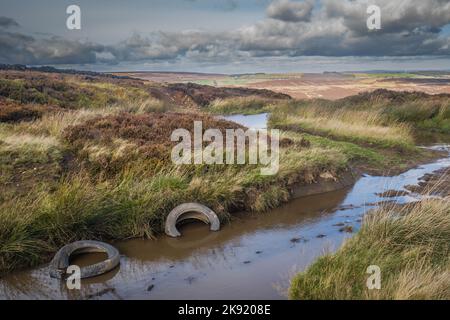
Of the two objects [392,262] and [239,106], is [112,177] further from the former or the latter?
[239,106]

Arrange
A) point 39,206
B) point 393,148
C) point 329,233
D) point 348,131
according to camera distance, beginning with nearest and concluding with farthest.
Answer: point 39,206
point 329,233
point 393,148
point 348,131

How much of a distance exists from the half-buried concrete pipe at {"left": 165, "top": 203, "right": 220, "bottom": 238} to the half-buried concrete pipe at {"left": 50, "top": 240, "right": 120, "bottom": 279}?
62.7 inches

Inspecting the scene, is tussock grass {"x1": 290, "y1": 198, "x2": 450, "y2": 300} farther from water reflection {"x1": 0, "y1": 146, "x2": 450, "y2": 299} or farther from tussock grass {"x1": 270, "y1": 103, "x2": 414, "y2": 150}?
tussock grass {"x1": 270, "y1": 103, "x2": 414, "y2": 150}

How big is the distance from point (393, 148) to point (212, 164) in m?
10.4

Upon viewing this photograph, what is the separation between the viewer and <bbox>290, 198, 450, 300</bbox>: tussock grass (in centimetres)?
599

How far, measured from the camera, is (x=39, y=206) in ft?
28.4

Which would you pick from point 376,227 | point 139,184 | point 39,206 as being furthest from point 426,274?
point 39,206

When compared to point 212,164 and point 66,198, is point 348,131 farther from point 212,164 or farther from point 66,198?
point 66,198

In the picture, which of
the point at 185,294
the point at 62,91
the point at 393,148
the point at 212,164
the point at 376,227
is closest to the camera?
the point at 185,294

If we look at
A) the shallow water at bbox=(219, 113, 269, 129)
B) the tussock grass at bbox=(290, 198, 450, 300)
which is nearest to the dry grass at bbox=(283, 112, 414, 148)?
the shallow water at bbox=(219, 113, 269, 129)

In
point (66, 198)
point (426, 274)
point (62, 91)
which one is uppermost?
point (62, 91)

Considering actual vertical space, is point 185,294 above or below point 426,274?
below

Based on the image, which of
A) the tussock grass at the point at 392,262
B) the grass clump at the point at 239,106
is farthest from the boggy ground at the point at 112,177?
the grass clump at the point at 239,106

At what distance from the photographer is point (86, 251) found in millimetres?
8344
